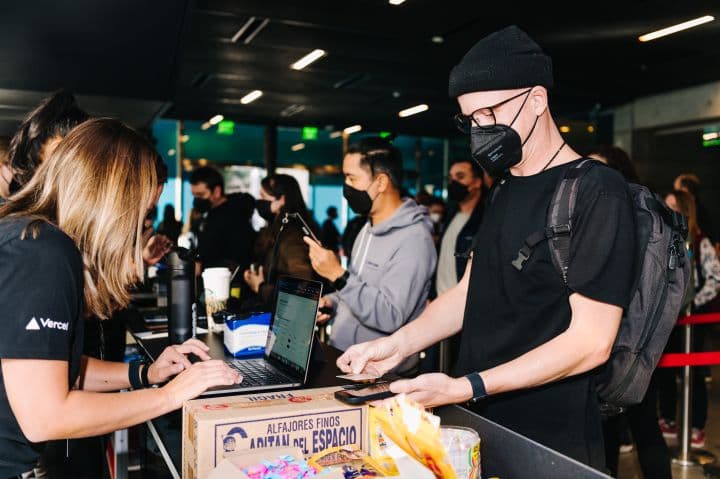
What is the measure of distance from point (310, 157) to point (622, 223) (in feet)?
41.8

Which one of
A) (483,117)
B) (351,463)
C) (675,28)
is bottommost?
(351,463)

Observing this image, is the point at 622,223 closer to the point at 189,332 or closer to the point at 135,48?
the point at 189,332

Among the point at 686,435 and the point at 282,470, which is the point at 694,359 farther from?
the point at 282,470

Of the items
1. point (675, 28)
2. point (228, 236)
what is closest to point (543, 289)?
point (228, 236)

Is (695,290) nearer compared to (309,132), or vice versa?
(695,290)

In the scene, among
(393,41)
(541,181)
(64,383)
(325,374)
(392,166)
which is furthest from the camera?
(393,41)

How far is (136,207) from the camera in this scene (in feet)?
4.77

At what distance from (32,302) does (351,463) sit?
657mm

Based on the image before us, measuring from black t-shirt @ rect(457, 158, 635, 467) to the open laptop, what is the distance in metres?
0.41

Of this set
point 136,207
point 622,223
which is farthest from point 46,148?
point 622,223

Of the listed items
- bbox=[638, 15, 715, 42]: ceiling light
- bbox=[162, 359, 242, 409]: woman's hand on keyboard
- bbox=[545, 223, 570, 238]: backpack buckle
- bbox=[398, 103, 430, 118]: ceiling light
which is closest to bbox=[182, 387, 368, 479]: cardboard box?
bbox=[162, 359, 242, 409]: woman's hand on keyboard

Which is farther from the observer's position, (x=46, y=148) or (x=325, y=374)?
(x=46, y=148)

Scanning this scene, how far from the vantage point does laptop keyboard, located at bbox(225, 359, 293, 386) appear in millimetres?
1669

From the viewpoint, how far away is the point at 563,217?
4.63ft
